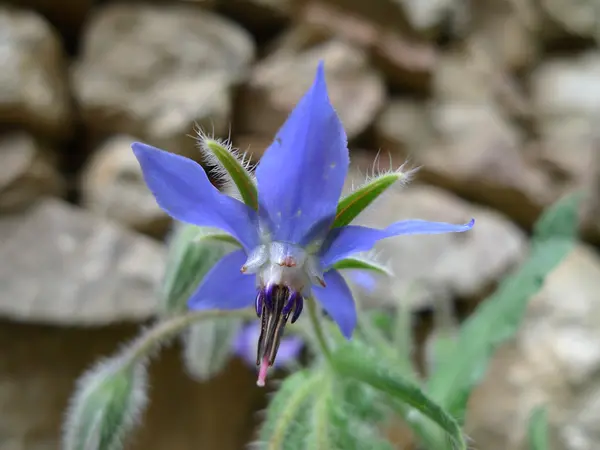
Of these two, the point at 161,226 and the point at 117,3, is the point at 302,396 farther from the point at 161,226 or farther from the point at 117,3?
the point at 117,3

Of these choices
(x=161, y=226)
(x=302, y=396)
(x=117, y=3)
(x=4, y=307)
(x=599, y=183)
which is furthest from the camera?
(x=599, y=183)

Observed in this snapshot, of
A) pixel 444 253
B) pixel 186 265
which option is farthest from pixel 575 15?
pixel 186 265

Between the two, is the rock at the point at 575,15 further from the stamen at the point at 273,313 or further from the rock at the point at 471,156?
the stamen at the point at 273,313

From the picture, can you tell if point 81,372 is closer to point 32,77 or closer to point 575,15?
point 32,77

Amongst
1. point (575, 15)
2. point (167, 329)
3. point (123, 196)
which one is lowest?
point (123, 196)

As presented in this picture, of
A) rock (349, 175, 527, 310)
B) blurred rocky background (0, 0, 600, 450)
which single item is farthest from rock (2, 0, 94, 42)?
rock (349, 175, 527, 310)

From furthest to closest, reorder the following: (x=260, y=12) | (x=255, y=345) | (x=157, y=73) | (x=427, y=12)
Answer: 1. (x=427, y=12)
2. (x=260, y=12)
3. (x=157, y=73)
4. (x=255, y=345)

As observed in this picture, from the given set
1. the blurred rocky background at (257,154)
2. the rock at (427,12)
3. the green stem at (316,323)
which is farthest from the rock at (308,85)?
the green stem at (316,323)

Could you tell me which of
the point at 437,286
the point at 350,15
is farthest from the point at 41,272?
the point at 350,15
